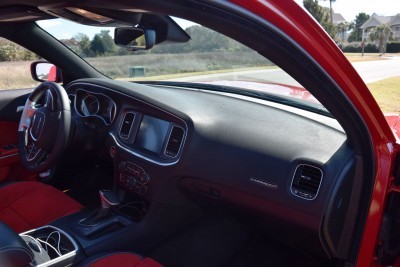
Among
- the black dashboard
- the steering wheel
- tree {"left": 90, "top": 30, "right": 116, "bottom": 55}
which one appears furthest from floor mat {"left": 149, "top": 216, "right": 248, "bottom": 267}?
tree {"left": 90, "top": 30, "right": 116, "bottom": 55}

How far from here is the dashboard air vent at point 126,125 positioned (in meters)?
2.48

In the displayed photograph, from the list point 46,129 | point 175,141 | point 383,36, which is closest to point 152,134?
point 175,141

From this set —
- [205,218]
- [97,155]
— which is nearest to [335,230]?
A: [205,218]

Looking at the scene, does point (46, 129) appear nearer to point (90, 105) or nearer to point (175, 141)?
point (90, 105)

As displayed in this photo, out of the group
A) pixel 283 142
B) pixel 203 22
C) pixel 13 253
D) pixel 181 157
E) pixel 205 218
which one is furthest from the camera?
pixel 205 218

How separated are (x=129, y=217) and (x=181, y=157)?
0.65 m

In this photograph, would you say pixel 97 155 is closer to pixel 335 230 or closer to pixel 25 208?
pixel 25 208

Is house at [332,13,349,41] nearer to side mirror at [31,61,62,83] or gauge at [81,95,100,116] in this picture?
gauge at [81,95,100,116]

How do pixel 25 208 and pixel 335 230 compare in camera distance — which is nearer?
pixel 335 230

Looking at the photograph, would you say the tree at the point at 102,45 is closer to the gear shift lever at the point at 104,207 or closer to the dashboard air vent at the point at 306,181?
the gear shift lever at the point at 104,207

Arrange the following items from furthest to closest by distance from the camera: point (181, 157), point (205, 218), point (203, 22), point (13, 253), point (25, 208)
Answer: point (205, 218)
point (25, 208)
point (181, 157)
point (13, 253)
point (203, 22)

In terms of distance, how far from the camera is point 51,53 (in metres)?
3.22

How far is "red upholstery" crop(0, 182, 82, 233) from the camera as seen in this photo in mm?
2389

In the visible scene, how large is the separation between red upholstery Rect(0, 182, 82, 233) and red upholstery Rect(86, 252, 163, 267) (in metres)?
0.62
